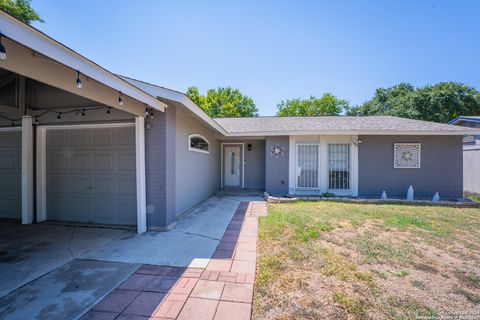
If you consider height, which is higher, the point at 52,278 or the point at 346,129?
the point at 346,129

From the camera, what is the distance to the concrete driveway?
2.29 m

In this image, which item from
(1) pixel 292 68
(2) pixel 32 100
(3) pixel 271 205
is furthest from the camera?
(1) pixel 292 68

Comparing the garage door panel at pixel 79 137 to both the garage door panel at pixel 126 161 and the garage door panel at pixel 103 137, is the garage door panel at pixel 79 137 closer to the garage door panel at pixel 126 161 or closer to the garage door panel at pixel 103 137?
the garage door panel at pixel 103 137

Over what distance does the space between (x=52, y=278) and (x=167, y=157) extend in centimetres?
257

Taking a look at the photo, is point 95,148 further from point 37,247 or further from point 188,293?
point 188,293

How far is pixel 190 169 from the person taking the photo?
614cm

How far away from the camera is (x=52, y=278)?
9.00ft

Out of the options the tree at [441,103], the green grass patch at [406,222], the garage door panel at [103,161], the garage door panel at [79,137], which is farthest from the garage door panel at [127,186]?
the tree at [441,103]

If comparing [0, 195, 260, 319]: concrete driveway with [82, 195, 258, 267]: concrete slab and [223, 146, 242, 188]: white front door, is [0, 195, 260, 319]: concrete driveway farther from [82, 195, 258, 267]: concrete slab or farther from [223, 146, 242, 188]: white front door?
[223, 146, 242, 188]: white front door

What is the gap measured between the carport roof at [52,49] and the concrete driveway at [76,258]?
8.70 feet

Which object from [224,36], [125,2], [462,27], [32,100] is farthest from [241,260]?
[462,27]

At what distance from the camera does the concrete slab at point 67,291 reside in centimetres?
212

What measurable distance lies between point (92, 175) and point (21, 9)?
61.6ft

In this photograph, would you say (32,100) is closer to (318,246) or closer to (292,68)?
(318,246)
